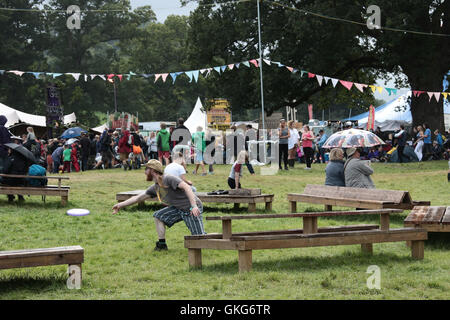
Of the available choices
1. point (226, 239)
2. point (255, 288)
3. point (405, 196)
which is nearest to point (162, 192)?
point (226, 239)

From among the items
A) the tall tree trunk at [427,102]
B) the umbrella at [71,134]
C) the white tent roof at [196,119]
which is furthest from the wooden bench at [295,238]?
the white tent roof at [196,119]

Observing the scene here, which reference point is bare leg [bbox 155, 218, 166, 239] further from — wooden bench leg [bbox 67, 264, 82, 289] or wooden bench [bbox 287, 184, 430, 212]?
wooden bench [bbox 287, 184, 430, 212]

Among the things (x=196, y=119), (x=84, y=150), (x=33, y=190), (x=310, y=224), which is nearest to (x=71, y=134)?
(x=84, y=150)

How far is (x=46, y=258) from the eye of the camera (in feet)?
23.2

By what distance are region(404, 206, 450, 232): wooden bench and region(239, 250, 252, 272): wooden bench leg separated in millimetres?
2744

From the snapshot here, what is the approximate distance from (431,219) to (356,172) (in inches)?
136

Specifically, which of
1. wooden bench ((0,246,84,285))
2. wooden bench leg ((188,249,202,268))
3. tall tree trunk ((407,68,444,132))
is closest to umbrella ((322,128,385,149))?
wooden bench leg ((188,249,202,268))

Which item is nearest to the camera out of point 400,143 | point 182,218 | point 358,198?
point 182,218

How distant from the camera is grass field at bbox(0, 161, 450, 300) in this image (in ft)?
22.8

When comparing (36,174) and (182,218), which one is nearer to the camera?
(182,218)

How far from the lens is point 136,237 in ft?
36.1

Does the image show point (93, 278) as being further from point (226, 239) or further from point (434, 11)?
point (434, 11)

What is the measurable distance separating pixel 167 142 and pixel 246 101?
1249 cm

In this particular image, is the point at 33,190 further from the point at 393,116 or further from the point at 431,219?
the point at 393,116
